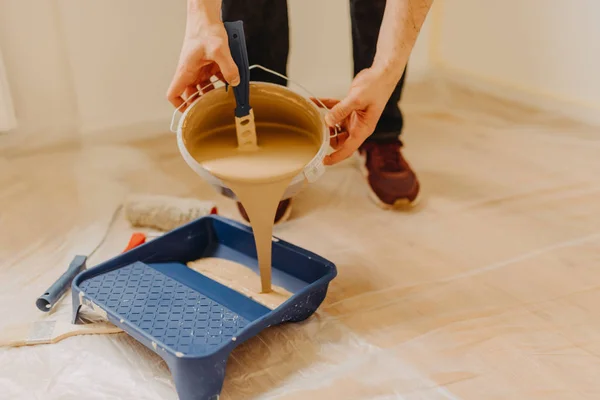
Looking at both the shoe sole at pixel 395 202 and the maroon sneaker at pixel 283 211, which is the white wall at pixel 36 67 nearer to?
the maroon sneaker at pixel 283 211

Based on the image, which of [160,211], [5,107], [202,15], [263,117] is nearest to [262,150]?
[263,117]

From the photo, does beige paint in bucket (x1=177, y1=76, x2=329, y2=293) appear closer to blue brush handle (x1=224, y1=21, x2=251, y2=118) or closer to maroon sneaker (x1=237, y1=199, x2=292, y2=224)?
blue brush handle (x1=224, y1=21, x2=251, y2=118)

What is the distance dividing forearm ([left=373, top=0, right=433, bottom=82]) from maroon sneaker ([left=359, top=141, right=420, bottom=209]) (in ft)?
1.24

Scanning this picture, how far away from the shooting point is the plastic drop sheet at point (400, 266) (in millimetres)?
845

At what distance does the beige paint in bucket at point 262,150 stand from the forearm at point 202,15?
0.32 ft

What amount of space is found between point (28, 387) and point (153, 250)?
28 centimetres

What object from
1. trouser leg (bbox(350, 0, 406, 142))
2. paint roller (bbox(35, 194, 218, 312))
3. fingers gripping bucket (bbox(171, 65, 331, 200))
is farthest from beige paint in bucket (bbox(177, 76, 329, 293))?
trouser leg (bbox(350, 0, 406, 142))

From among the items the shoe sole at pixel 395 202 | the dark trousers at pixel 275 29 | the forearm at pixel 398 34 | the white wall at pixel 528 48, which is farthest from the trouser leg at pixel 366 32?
the white wall at pixel 528 48

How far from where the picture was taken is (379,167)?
132 cm

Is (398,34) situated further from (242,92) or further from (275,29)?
(275,29)

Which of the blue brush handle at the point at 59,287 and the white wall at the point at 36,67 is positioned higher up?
the white wall at the point at 36,67

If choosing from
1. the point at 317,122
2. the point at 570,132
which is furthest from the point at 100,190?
the point at 570,132

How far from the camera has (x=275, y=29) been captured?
3.98 feet

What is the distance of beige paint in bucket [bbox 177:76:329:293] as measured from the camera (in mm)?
891
